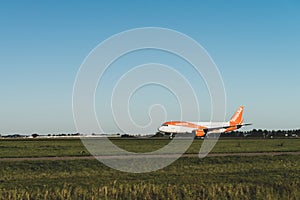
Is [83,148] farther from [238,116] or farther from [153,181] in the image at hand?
[238,116]

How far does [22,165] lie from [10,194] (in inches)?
726

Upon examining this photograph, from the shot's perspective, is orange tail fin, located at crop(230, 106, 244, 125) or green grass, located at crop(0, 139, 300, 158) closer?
green grass, located at crop(0, 139, 300, 158)

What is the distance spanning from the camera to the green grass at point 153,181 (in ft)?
95.8

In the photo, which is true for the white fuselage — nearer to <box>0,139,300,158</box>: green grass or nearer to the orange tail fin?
the orange tail fin

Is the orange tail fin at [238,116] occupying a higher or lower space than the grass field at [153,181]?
higher

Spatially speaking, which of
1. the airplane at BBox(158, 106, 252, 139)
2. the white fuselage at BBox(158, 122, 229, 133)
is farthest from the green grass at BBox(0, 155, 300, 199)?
the white fuselage at BBox(158, 122, 229, 133)

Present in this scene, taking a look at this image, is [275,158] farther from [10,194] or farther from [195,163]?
[10,194]

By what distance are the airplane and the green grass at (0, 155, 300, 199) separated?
99124 millimetres

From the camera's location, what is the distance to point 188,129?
158m

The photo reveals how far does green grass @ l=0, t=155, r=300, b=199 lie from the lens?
29.2 meters

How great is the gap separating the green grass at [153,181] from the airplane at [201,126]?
9912 centimetres

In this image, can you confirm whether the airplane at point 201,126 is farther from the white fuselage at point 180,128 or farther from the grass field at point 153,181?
the grass field at point 153,181

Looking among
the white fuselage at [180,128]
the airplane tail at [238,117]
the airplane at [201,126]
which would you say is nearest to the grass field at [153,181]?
the airplane at [201,126]

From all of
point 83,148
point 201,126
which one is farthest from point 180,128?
point 83,148
